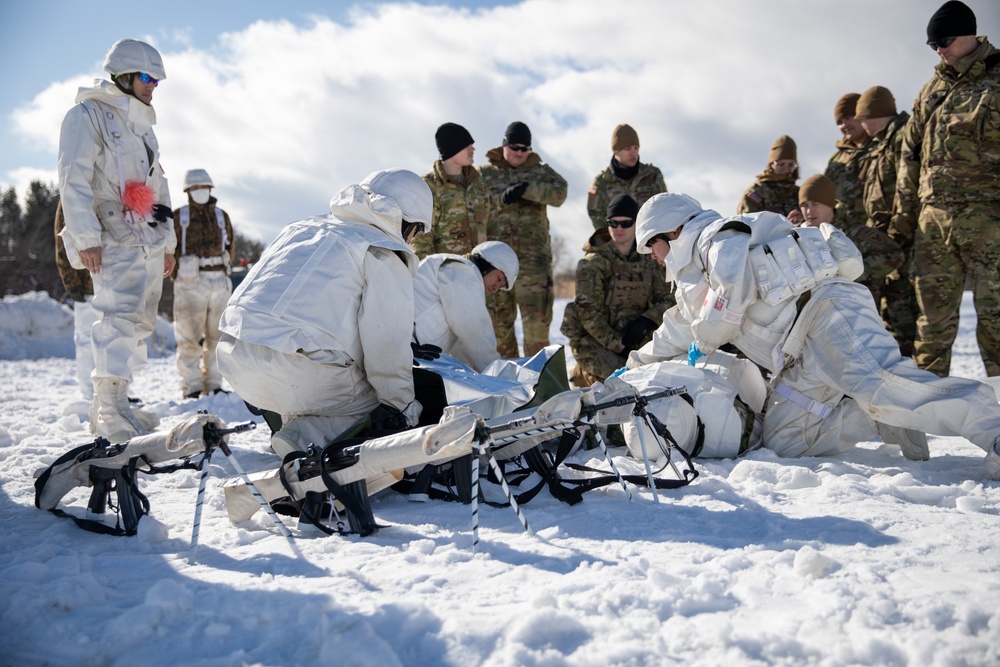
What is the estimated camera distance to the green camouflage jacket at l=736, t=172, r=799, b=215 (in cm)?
617

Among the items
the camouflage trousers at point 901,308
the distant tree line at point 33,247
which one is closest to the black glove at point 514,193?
the camouflage trousers at point 901,308

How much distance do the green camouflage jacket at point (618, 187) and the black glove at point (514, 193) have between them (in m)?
0.59

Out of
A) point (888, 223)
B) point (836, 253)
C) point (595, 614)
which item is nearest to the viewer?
point (595, 614)

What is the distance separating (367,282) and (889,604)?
229 centimetres

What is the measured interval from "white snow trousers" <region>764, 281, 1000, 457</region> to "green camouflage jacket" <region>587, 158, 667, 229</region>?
113 inches

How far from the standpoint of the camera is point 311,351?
Result: 3.25m

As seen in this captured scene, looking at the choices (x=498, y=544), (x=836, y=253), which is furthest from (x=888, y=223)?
(x=498, y=544)

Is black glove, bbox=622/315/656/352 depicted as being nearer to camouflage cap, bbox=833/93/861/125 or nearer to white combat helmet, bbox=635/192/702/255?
white combat helmet, bbox=635/192/702/255

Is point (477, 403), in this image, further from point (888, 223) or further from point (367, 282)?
point (888, 223)

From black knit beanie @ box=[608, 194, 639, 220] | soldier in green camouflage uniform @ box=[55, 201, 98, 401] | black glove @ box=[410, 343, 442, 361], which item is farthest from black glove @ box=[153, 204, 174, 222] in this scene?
black knit beanie @ box=[608, 194, 639, 220]

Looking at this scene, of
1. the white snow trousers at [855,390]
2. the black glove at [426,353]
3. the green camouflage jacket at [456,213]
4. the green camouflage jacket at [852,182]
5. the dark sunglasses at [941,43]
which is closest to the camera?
the white snow trousers at [855,390]

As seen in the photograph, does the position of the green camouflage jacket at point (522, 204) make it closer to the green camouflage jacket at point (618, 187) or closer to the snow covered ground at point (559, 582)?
the green camouflage jacket at point (618, 187)

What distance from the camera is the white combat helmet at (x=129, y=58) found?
184 inches

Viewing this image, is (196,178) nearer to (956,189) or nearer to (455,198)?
(455,198)
